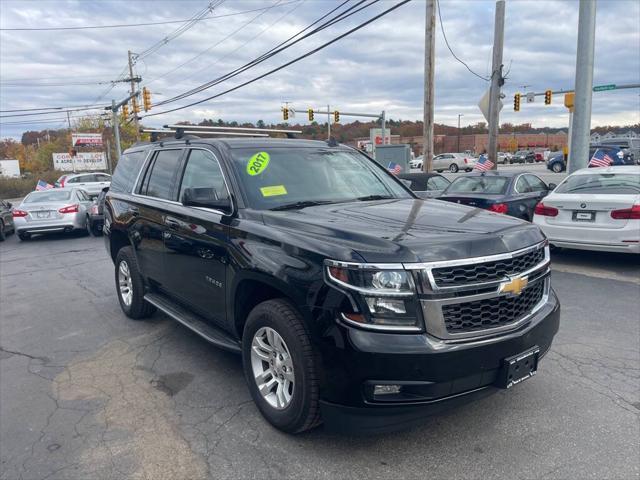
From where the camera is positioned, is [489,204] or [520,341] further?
[489,204]

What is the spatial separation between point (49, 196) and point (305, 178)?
13722 mm

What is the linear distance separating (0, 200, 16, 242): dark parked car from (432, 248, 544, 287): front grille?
16.5 meters

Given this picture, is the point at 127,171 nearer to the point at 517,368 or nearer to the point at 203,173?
the point at 203,173

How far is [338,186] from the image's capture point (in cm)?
433

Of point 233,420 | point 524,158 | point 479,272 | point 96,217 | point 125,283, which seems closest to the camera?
point 479,272

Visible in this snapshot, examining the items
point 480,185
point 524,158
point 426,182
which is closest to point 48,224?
point 426,182

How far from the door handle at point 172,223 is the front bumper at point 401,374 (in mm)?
2182

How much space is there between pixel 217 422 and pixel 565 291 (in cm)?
508

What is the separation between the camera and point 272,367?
133 inches

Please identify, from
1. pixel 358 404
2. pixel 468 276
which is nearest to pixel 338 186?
pixel 468 276

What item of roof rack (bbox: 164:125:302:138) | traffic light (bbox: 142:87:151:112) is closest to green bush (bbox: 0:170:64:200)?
traffic light (bbox: 142:87:151:112)

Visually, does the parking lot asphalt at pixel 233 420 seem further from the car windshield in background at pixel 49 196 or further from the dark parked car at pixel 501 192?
the car windshield in background at pixel 49 196

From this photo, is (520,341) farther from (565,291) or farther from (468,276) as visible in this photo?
(565,291)

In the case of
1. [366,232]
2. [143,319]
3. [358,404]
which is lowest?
[143,319]
